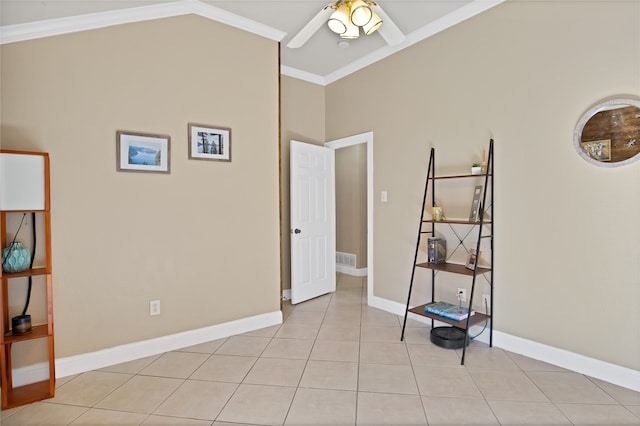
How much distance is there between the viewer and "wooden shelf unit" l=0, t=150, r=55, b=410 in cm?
208

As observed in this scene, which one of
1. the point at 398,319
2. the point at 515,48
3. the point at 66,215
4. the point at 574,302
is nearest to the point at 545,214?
the point at 574,302

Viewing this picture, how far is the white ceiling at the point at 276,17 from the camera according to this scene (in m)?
2.25

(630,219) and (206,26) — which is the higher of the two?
(206,26)

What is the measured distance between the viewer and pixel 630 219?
2.21 meters

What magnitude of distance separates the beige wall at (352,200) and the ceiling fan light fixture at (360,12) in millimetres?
3556

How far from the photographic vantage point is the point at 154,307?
2.80 metres

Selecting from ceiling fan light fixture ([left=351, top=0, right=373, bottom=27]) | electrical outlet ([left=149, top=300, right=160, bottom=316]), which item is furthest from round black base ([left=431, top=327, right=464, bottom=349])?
ceiling fan light fixture ([left=351, top=0, right=373, bottom=27])

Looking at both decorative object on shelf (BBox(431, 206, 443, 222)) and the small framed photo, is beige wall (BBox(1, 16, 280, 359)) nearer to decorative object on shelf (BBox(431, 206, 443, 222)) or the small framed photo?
decorative object on shelf (BBox(431, 206, 443, 222))

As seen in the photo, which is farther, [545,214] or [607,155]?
[545,214]

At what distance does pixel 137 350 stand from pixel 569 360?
3.28 meters

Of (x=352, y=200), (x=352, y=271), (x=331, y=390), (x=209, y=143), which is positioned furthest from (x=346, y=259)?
(x=331, y=390)

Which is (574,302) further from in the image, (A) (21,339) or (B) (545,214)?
(A) (21,339)

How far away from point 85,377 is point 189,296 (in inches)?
34.8

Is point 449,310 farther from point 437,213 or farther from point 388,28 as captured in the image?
point 388,28
